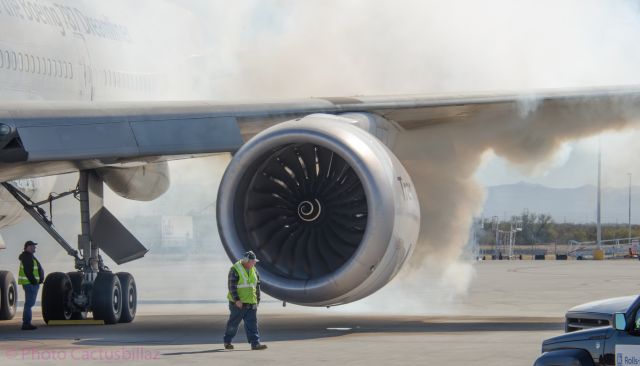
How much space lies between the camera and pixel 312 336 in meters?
14.4

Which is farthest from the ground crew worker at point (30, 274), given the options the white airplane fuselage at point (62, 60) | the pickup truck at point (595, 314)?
the pickup truck at point (595, 314)

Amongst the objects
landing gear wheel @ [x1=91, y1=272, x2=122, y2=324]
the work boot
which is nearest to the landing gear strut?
landing gear wheel @ [x1=91, y1=272, x2=122, y2=324]

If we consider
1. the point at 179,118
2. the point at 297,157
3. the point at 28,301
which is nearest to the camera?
the point at 179,118

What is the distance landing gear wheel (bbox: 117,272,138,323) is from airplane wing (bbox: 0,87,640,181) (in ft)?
7.14

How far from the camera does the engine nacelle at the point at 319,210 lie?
45.5 ft

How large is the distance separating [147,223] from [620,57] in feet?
48.2

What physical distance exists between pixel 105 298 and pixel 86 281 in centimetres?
41

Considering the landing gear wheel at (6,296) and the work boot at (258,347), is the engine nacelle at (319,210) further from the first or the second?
the landing gear wheel at (6,296)

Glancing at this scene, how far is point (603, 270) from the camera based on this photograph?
36.1 meters

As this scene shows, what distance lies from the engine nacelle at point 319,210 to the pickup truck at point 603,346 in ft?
14.1

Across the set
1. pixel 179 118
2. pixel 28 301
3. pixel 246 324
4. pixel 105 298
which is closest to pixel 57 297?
pixel 28 301

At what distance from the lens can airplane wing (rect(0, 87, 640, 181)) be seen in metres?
14.2

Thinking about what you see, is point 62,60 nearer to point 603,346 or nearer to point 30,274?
point 30,274

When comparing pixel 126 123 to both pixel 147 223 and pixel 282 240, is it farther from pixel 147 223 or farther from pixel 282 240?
pixel 147 223
